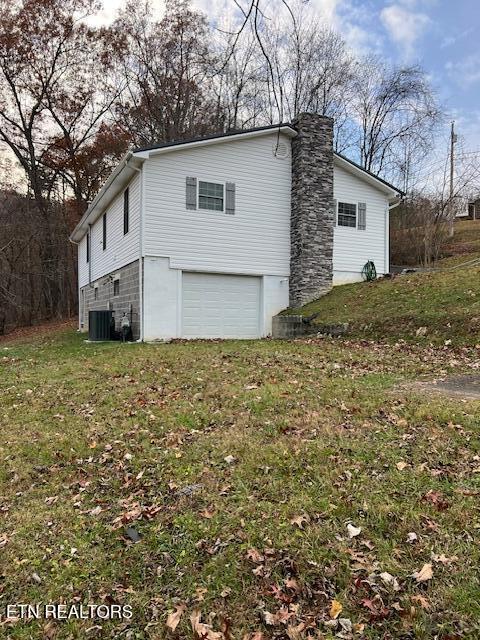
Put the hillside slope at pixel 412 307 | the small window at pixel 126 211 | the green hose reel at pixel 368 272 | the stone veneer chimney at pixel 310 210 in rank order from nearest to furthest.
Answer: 1. the hillside slope at pixel 412 307
2. the small window at pixel 126 211
3. the stone veneer chimney at pixel 310 210
4. the green hose reel at pixel 368 272

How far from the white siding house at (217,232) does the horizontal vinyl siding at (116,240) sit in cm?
3

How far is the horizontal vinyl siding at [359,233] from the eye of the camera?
48.1 feet

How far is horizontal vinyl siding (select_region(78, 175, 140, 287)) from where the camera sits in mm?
12484

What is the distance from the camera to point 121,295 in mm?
14117

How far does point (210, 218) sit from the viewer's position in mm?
12727

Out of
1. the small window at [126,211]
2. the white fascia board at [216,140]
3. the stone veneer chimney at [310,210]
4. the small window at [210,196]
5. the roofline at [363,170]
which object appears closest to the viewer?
the white fascia board at [216,140]

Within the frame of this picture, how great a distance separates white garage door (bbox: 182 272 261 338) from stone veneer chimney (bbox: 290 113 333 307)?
4.43 feet

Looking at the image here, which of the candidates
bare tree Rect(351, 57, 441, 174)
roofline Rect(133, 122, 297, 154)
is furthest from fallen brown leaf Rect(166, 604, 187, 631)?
bare tree Rect(351, 57, 441, 174)

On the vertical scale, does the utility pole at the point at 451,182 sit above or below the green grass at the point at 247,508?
above

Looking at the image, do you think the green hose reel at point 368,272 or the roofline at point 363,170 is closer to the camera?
the roofline at point 363,170

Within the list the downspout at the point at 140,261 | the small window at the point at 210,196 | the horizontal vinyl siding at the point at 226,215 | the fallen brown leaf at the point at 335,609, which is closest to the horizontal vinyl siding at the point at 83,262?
the downspout at the point at 140,261

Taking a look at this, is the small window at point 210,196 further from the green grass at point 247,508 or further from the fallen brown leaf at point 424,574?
the fallen brown leaf at point 424,574

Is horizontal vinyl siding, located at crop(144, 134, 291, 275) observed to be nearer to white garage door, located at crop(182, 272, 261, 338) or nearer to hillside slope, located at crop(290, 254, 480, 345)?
white garage door, located at crop(182, 272, 261, 338)

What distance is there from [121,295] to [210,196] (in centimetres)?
415
